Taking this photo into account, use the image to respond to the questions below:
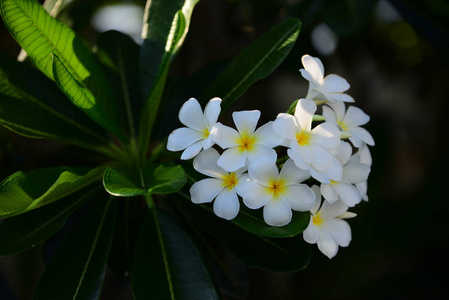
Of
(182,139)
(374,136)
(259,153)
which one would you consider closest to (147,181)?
(182,139)

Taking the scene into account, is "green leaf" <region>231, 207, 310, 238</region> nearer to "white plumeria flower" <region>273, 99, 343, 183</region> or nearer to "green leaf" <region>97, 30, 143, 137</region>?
"white plumeria flower" <region>273, 99, 343, 183</region>

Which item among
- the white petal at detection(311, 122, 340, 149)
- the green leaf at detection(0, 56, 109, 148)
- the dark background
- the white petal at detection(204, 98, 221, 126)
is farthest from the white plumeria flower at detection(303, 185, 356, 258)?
the dark background

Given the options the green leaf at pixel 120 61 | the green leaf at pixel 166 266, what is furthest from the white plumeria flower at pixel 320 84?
the green leaf at pixel 120 61

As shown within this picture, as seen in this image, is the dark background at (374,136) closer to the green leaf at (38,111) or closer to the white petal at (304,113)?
the green leaf at (38,111)

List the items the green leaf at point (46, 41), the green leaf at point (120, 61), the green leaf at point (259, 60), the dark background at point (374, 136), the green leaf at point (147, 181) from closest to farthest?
1. the green leaf at point (147, 181)
2. the green leaf at point (46, 41)
3. the green leaf at point (259, 60)
4. the green leaf at point (120, 61)
5. the dark background at point (374, 136)

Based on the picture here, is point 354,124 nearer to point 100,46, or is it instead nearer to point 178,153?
point 178,153

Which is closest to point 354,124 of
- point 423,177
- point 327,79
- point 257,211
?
point 327,79

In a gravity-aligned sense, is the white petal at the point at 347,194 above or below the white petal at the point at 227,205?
above
